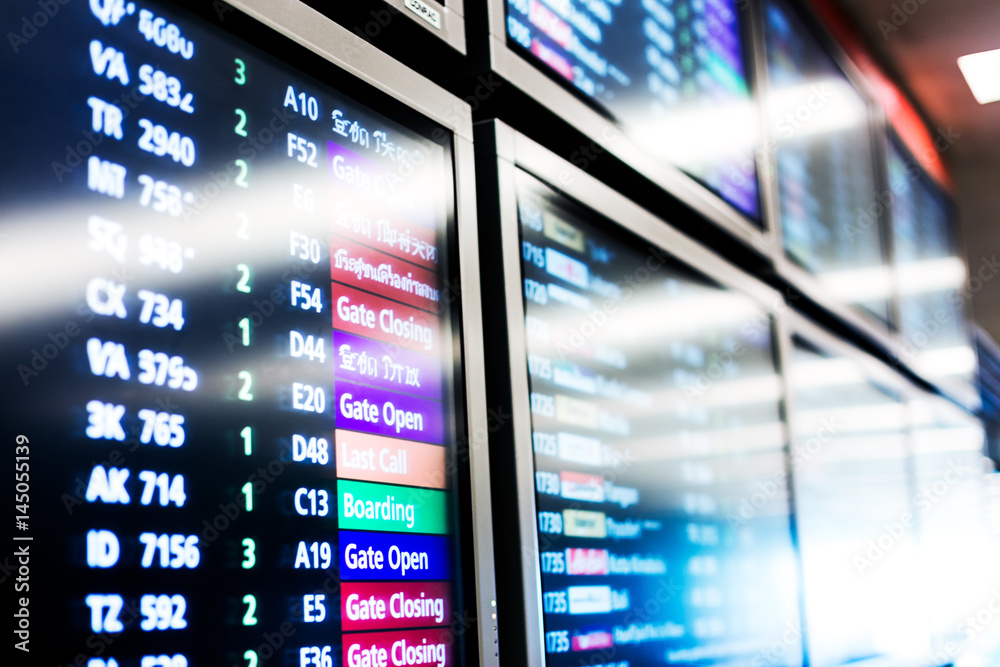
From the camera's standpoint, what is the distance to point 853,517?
252 cm

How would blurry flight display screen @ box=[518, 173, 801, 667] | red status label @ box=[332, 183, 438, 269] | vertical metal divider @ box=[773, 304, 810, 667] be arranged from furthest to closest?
vertical metal divider @ box=[773, 304, 810, 667]
blurry flight display screen @ box=[518, 173, 801, 667]
red status label @ box=[332, 183, 438, 269]

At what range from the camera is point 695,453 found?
1.75 m

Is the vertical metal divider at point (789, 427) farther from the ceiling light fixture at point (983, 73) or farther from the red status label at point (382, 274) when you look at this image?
the ceiling light fixture at point (983, 73)

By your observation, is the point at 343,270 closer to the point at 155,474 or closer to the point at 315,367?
the point at 315,367

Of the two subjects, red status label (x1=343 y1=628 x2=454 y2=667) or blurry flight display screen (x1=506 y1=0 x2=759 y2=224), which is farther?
blurry flight display screen (x1=506 y1=0 x2=759 y2=224)

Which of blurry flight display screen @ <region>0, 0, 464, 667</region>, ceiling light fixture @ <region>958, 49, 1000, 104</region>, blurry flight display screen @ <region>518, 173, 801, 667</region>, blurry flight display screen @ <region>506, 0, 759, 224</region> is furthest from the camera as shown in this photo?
ceiling light fixture @ <region>958, 49, 1000, 104</region>

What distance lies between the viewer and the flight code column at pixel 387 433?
3.38 feet

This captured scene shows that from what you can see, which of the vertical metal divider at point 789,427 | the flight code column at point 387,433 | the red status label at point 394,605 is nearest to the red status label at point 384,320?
the flight code column at point 387,433

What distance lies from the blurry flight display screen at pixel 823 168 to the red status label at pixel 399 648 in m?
1.46

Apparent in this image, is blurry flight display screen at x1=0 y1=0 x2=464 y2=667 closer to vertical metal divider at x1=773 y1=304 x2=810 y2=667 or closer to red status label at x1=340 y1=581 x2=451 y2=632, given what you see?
red status label at x1=340 y1=581 x2=451 y2=632

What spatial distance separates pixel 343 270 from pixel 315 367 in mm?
115

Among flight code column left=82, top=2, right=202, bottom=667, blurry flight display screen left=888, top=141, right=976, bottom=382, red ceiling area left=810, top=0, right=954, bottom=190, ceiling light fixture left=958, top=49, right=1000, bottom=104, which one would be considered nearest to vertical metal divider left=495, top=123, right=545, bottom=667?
flight code column left=82, top=2, right=202, bottom=667

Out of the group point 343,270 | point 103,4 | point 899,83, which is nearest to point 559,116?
point 343,270

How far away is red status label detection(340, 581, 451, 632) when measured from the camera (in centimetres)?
101
